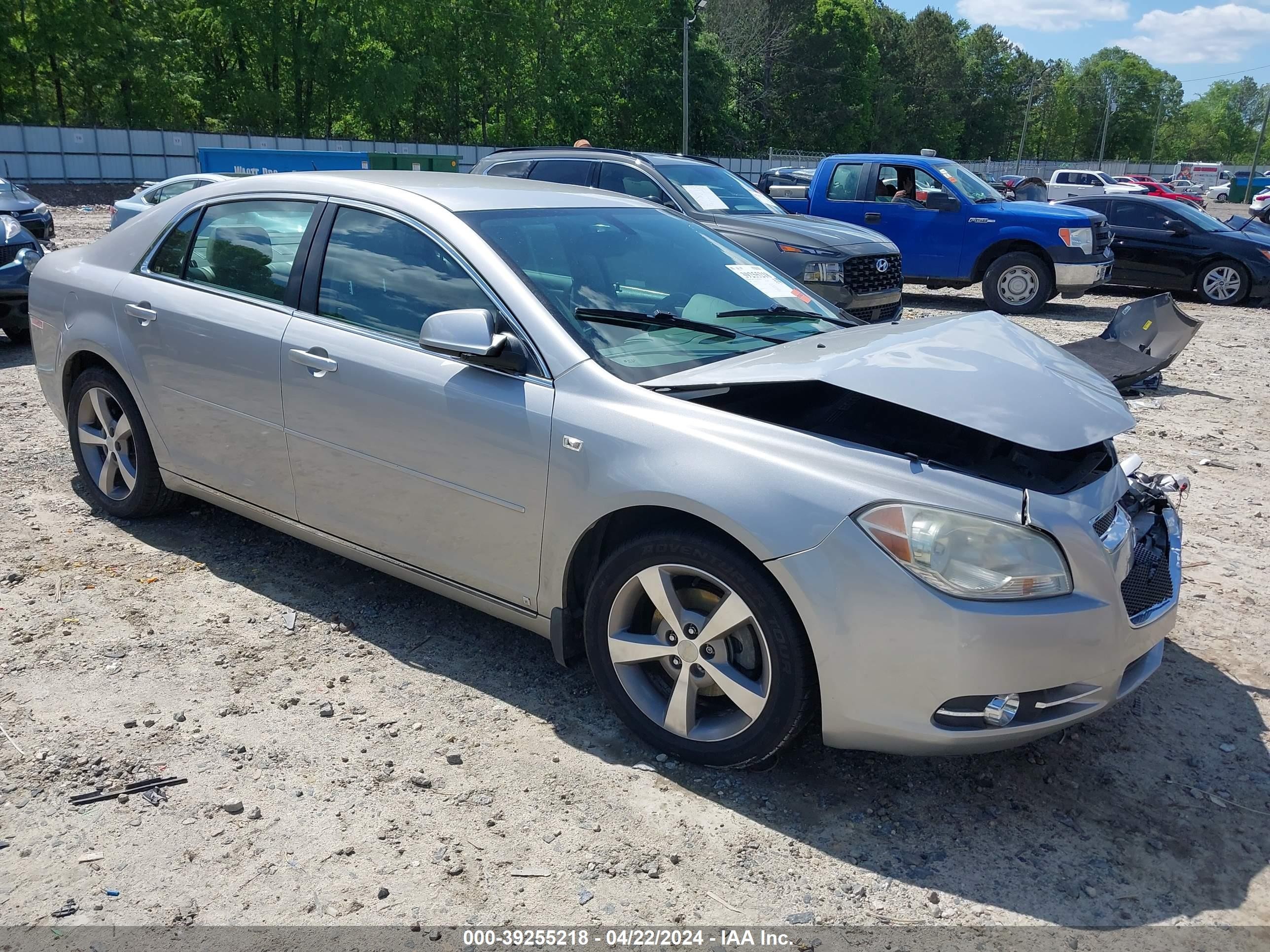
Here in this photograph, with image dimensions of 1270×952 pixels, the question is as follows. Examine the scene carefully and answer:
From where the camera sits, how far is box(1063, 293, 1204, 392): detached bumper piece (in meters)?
5.00

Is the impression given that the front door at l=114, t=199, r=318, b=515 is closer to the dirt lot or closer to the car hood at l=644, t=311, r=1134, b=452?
the dirt lot

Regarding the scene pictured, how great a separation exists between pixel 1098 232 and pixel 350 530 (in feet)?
39.8

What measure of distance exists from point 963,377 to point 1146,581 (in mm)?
842

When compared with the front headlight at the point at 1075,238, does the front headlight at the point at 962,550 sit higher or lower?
lower

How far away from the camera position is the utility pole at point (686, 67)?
150ft

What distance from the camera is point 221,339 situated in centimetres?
405

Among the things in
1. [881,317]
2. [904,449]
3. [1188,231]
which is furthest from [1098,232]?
[904,449]

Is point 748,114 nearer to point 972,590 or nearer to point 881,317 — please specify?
point 881,317

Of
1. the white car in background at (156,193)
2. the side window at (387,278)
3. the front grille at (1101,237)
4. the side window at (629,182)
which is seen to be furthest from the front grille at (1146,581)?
the white car in background at (156,193)

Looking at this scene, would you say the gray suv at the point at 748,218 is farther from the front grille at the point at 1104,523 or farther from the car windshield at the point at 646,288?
the front grille at the point at 1104,523

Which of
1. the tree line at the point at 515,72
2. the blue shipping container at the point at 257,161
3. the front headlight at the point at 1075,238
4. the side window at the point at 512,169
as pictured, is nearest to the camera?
the side window at the point at 512,169

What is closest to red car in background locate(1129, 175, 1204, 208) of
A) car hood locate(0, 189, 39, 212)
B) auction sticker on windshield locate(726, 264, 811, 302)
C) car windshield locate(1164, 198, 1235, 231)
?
car windshield locate(1164, 198, 1235, 231)

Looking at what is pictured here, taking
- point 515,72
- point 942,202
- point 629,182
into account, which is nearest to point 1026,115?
point 515,72

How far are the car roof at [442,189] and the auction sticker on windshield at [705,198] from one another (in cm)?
581
